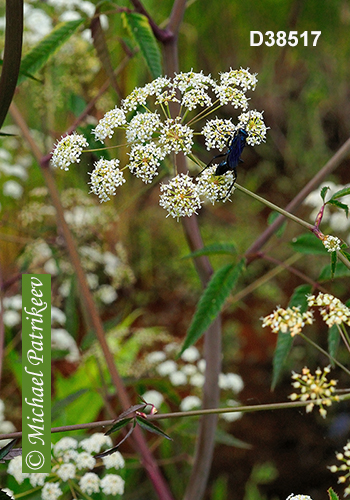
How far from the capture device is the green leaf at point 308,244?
76cm

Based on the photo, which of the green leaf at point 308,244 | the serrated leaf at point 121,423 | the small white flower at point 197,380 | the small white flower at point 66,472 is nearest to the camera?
the serrated leaf at point 121,423

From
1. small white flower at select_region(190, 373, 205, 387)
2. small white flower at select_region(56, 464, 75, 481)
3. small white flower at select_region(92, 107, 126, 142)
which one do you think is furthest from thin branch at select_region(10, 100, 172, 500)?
small white flower at select_region(190, 373, 205, 387)

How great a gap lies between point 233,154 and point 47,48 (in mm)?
332

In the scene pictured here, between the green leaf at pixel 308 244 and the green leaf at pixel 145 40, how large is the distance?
0.31m

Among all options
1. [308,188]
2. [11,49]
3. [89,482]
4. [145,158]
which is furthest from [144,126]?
[89,482]

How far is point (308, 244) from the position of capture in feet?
2.54

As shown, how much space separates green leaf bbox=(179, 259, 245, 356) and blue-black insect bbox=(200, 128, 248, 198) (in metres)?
0.23

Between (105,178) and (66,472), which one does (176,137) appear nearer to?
(105,178)

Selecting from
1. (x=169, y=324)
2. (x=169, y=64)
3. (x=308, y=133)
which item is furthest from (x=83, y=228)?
(x=308, y=133)

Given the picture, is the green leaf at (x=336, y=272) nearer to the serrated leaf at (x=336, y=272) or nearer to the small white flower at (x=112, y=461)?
the serrated leaf at (x=336, y=272)

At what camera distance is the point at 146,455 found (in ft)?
2.49

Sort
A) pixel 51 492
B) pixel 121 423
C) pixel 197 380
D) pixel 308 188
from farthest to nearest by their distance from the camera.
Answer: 1. pixel 197 380
2. pixel 308 188
3. pixel 51 492
4. pixel 121 423

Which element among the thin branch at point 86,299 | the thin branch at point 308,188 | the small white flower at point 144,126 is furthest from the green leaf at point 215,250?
the small white flower at point 144,126

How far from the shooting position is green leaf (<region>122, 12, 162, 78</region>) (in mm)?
630
